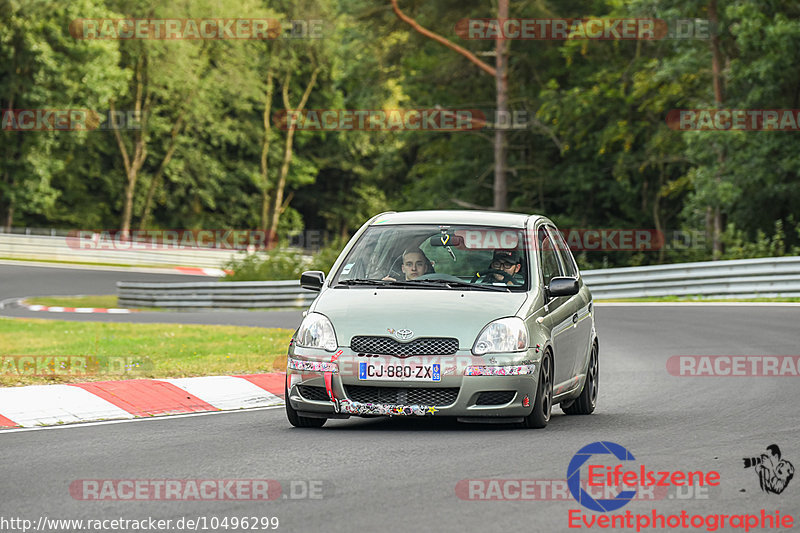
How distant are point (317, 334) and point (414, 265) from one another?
1163 mm

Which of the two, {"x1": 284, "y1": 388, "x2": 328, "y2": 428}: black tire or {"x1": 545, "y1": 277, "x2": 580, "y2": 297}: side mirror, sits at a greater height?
{"x1": 545, "y1": 277, "x2": 580, "y2": 297}: side mirror

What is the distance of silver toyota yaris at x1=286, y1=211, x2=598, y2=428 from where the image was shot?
9.20 meters

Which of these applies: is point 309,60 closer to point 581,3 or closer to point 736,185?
point 581,3

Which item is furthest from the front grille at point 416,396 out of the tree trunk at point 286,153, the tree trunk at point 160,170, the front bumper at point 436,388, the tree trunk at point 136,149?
the tree trunk at point 286,153

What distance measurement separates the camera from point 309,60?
80.2m

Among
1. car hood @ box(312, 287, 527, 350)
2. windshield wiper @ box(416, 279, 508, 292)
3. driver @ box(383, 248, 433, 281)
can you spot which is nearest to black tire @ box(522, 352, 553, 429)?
car hood @ box(312, 287, 527, 350)

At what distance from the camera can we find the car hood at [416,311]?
922 centimetres

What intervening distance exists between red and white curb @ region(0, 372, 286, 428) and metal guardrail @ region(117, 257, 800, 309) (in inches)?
667

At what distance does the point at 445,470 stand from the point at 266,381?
18.0ft

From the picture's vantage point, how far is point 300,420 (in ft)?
32.0

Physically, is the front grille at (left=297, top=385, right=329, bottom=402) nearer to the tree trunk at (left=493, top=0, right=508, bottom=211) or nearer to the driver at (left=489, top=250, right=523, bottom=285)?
the driver at (left=489, top=250, right=523, bottom=285)

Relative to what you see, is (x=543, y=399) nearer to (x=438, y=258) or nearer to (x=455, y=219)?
(x=438, y=258)

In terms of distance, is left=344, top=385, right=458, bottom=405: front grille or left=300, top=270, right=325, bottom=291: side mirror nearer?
left=344, top=385, right=458, bottom=405: front grille

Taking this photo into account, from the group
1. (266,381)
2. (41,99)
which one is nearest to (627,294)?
(266,381)
